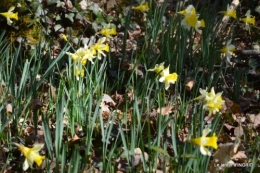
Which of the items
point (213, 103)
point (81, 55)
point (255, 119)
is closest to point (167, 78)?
point (213, 103)

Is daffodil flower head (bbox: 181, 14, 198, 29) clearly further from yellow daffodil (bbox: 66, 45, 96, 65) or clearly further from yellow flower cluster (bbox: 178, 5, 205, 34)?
yellow daffodil (bbox: 66, 45, 96, 65)

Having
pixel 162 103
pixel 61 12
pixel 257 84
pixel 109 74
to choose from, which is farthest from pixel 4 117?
pixel 257 84

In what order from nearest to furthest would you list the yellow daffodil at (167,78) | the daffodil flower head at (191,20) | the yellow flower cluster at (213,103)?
the yellow flower cluster at (213,103) < the yellow daffodil at (167,78) < the daffodil flower head at (191,20)

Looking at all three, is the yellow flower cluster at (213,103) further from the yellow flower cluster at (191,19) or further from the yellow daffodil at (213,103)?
the yellow flower cluster at (191,19)

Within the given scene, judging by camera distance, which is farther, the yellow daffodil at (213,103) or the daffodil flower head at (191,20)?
the daffodil flower head at (191,20)

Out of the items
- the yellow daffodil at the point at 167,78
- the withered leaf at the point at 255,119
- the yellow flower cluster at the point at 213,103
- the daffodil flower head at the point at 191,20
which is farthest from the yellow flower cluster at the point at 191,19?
the yellow flower cluster at the point at 213,103

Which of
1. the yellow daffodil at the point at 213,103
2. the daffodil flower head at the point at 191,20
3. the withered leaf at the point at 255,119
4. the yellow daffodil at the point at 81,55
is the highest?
the daffodil flower head at the point at 191,20

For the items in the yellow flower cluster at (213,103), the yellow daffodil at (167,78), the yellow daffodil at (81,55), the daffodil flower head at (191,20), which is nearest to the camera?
the yellow flower cluster at (213,103)

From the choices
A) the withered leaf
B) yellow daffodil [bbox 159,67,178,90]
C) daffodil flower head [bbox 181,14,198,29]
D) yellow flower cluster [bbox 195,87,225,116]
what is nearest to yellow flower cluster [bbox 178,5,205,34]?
daffodil flower head [bbox 181,14,198,29]

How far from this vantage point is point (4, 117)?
2344 millimetres

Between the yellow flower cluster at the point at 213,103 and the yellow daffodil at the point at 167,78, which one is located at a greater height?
the yellow daffodil at the point at 167,78

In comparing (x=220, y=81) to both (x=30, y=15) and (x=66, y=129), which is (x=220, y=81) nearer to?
(x=66, y=129)

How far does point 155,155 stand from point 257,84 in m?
1.79

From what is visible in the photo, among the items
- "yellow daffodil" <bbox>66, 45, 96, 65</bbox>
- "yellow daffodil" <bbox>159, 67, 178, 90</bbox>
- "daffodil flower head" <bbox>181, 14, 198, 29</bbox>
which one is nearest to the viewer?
"yellow daffodil" <bbox>159, 67, 178, 90</bbox>
